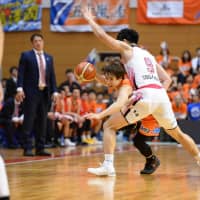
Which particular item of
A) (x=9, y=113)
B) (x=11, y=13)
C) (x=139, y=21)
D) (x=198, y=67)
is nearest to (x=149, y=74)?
(x=9, y=113)

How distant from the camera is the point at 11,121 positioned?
13.5 metres

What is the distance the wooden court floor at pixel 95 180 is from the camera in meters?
5.84

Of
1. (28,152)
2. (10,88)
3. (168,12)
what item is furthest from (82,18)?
(28,152)

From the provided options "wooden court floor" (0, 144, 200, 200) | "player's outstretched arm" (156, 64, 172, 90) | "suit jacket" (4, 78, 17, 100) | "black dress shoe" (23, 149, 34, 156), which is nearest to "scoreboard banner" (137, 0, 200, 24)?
"suit jacket" (4, 78, 17, 100)

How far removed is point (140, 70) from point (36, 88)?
11.0 ft

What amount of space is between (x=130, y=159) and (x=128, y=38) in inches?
122

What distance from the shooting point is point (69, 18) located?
19.2 meters

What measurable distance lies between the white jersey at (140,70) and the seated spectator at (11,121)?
639 cm

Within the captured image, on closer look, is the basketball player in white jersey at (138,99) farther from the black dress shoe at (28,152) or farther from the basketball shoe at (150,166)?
the black dress shoe at (28,152)

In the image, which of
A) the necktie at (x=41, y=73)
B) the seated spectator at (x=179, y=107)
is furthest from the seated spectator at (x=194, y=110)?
the necktie at (x=41, y=73)

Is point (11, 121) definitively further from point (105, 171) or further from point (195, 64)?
point (105, 171)

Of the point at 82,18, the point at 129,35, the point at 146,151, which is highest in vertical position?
the point at 82,18

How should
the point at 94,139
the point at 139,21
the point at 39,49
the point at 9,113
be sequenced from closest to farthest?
the point at 39,49 < the point at 9,113 < the point at 94,139 < the point at 139,21

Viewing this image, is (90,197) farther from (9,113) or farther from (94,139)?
(94,139)
